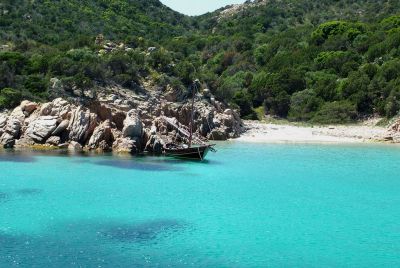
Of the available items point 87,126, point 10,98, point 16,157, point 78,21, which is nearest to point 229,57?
point 78,21

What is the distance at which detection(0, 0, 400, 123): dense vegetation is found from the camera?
56.3m

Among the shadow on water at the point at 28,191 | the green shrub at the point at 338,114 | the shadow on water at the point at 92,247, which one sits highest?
the green shrub at the point at 338,114

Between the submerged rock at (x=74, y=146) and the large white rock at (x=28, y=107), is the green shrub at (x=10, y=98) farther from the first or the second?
the submerged rock at (x=74, y=146)

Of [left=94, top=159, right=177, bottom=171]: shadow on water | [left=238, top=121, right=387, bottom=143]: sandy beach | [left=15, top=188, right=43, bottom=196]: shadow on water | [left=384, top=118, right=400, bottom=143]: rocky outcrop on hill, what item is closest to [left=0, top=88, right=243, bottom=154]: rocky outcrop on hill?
[left=94, top=159, right=177, bottom=171]: shadow on water

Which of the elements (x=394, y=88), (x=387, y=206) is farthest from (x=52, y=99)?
(x=394, y=88)

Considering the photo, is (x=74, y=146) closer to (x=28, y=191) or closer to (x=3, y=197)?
(x=28, y=191)

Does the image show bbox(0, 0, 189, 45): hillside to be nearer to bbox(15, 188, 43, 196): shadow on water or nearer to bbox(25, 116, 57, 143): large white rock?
bbox(25, 116, 57, 143): large white rock

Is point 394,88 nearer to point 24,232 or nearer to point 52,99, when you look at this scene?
point 52,99

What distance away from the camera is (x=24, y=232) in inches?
826

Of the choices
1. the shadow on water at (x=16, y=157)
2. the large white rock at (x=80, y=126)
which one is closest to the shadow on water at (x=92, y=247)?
the shadow on water at (x=16, y=157)

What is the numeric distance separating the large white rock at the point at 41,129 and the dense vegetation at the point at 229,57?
5.76 metres

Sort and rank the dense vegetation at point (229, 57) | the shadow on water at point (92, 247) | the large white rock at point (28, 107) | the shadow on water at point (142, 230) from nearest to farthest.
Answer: the shadow on water at point (92, 247) < the shadow on water at point (142, 230) < the large white rock at point (28, 107) < the dense vegetation at point (229, 57)

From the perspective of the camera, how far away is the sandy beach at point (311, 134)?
56.5 metres

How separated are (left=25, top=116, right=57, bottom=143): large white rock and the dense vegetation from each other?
5764 millimetres
